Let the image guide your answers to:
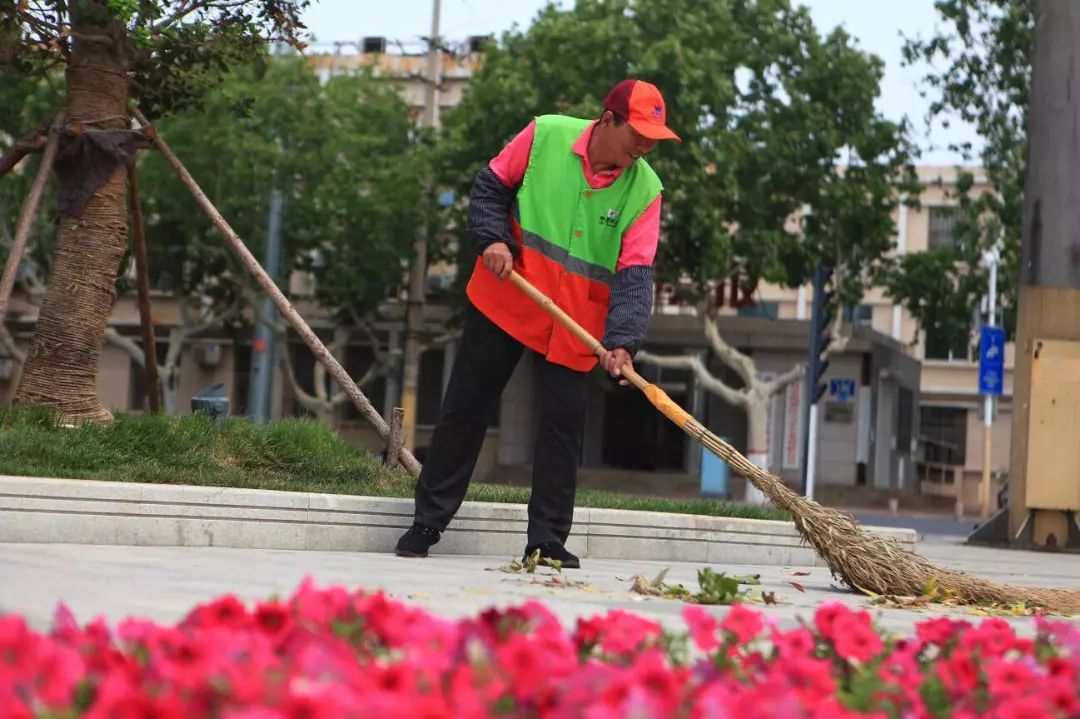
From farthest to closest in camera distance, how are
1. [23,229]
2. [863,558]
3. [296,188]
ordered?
[296,188], [23,229], [863,558]

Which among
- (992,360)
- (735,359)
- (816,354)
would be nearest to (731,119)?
(735,359)

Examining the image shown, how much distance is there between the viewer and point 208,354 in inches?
1727

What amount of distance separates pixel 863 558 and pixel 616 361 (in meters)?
1.16

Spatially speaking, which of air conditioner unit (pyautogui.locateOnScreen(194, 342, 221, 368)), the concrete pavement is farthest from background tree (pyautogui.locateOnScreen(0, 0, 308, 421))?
air conditioner unit (pyautogui.locateOnScreen(194, 342, 221, 368))

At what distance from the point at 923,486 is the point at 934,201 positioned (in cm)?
1215

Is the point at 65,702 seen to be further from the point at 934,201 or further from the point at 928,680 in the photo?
the point at 934,201

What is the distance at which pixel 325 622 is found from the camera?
2.93 meters

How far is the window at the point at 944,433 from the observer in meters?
55.1

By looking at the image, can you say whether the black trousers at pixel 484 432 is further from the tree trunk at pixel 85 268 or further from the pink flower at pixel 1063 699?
the pink flower at pixel 1063 699

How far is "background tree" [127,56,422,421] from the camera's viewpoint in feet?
109

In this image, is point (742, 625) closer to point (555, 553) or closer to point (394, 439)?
point (555, 553)

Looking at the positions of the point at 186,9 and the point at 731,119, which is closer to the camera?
the point at 186,9

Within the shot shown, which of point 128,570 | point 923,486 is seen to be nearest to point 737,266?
point 923,486

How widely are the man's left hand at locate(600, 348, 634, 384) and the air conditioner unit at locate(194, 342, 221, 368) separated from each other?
38392 mm
